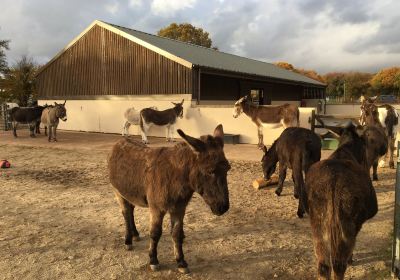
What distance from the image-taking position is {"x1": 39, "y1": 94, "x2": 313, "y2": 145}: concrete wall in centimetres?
1600

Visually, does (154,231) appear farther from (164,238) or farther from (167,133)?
(167,133)

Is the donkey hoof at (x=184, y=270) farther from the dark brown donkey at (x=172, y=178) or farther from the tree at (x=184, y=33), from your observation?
the tree at (x=184, y=33)

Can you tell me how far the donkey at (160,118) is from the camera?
1596 centimetres

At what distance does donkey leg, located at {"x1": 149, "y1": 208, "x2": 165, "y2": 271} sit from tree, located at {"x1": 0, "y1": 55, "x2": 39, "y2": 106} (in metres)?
37.7

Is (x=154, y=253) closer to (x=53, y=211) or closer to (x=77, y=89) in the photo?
(x=53, y=211)

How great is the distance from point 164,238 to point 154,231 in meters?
1.13

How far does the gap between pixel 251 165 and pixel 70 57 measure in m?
16.9

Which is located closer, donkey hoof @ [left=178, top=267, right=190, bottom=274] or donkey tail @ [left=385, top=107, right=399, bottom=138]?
donkey hoof @ [left=178, top=267, right=190, bottom=274]

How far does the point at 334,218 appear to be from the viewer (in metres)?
2.98

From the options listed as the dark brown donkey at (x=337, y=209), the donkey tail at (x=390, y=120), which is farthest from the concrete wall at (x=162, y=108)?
the dark brown donkey at (x=337, y=209)

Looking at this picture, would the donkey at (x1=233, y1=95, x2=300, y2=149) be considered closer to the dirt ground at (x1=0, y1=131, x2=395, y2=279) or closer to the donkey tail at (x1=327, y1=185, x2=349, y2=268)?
the dirt ground at (x1=0, y1=131, x2=395, y2=279)

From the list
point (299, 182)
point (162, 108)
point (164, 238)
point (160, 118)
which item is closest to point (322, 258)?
point (164, 238)

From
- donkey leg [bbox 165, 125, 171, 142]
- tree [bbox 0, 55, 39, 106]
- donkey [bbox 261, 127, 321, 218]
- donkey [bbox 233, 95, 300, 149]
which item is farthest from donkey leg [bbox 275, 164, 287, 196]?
tree [bbox 0, 55, 39, 106]

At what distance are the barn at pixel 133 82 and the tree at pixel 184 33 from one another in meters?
27.5
